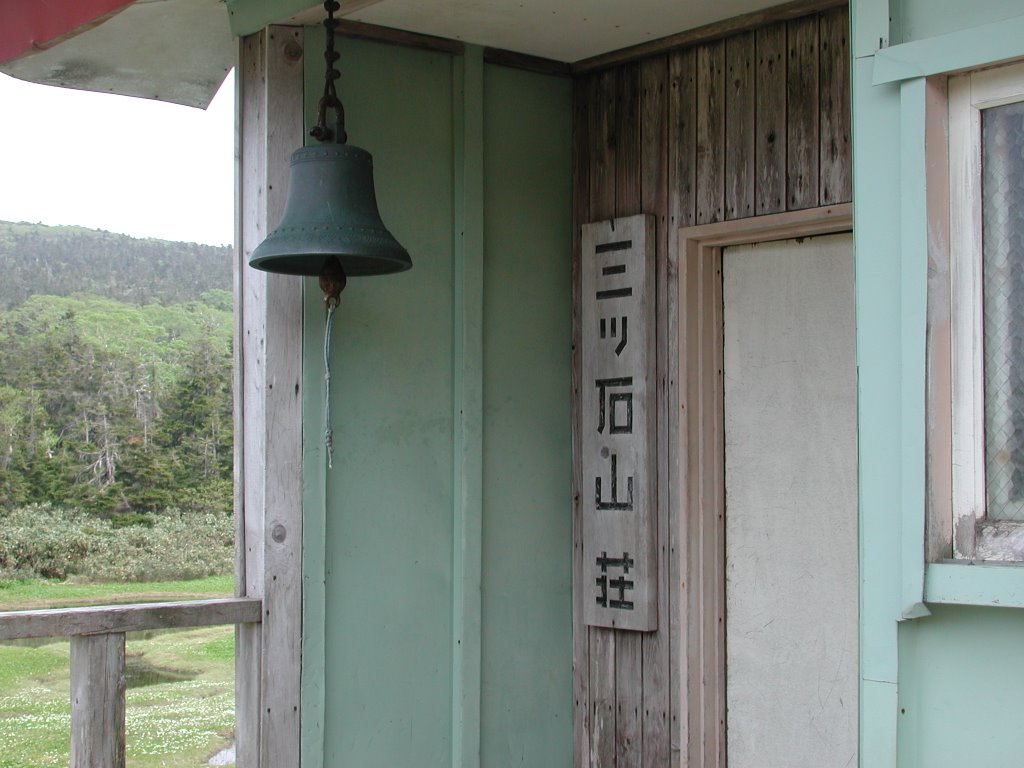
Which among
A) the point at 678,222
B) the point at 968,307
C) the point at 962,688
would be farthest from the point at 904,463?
the point at 678,222

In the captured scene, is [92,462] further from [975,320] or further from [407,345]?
[975,320]

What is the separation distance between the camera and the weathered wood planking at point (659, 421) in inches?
163

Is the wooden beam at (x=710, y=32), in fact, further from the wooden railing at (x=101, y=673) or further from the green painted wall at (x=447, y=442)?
the wooden railing at (x=101, y=673)

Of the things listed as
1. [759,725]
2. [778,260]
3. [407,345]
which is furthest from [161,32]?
[759,725]

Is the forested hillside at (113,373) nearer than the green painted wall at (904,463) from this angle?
No

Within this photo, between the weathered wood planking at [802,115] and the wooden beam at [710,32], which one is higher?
the wooden beam at [710,32]

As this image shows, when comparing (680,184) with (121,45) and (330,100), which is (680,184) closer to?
(330,100)

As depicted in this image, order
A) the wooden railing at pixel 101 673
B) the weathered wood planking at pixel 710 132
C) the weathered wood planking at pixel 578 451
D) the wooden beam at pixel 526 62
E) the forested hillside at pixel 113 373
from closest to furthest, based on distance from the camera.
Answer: the wooden railing at pixel 101 673, the weathered wood planking at pixel 710 132, the wooden beam at pixel 526 62, the weathered wood planking at pixel 578 451, the forested hillside at pixel 113 373

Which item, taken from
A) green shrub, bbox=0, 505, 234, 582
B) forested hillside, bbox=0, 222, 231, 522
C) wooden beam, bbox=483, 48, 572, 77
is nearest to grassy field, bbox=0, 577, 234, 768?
green shrub, bbox=0, 505, 234, 582

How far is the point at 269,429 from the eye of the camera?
12.3 ft

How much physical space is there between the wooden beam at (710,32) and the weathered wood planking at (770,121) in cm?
7

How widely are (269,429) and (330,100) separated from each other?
1035 millimetres

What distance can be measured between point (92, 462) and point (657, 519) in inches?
142

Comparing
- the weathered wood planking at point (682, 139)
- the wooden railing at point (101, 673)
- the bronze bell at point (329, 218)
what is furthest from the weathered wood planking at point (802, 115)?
the wooden railing at point (101, 673)
